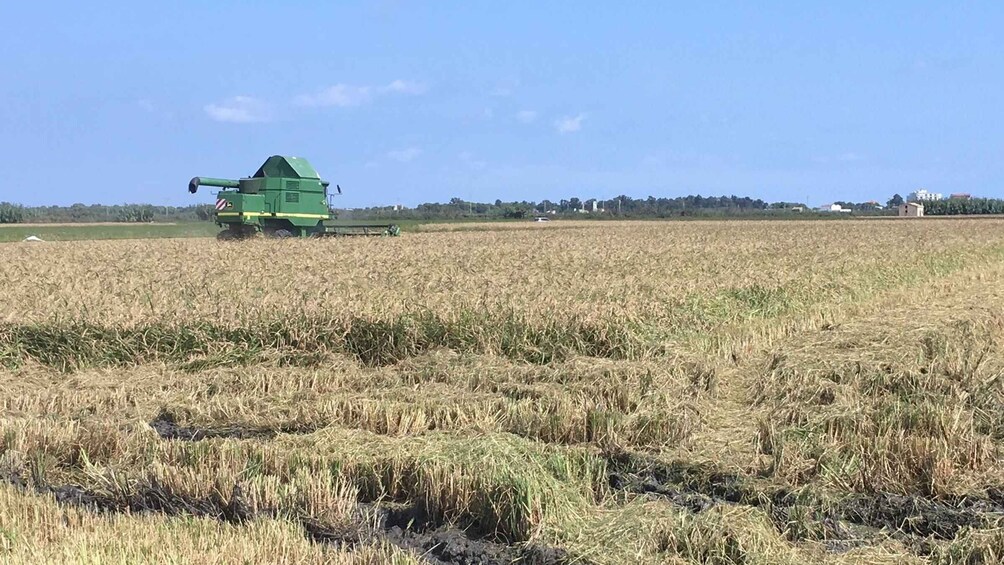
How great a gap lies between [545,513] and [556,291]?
687cm

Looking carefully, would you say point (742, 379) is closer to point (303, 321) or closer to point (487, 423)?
point (487, 423)

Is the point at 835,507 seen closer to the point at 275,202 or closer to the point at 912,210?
the point at 275,202

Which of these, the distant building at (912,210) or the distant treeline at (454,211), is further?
the distant building at (912,210)

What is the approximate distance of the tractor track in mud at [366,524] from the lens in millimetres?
4426

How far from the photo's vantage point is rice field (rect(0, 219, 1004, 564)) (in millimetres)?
4555

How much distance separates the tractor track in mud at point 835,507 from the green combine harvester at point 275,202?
25746mm

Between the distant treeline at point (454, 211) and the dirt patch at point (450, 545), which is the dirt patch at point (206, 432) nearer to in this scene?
the dirt patch at point (450, 545)

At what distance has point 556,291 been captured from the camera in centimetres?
1148

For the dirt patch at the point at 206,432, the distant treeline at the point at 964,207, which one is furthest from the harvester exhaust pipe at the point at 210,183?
the distant treeline at the point at 964,207

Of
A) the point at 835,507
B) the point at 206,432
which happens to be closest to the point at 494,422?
the point at 206,432

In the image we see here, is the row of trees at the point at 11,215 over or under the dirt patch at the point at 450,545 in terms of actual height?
over

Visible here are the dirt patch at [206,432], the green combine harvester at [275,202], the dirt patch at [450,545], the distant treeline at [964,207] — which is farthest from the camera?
the distant treeline at [964,207]

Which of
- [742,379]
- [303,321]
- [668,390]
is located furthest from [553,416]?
[303,321]

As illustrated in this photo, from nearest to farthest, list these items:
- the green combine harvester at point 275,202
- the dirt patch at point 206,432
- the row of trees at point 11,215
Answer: the dirt patch at point 206,432 → the green combine harvester at point 275,202 → the row of trees at point 11,215
